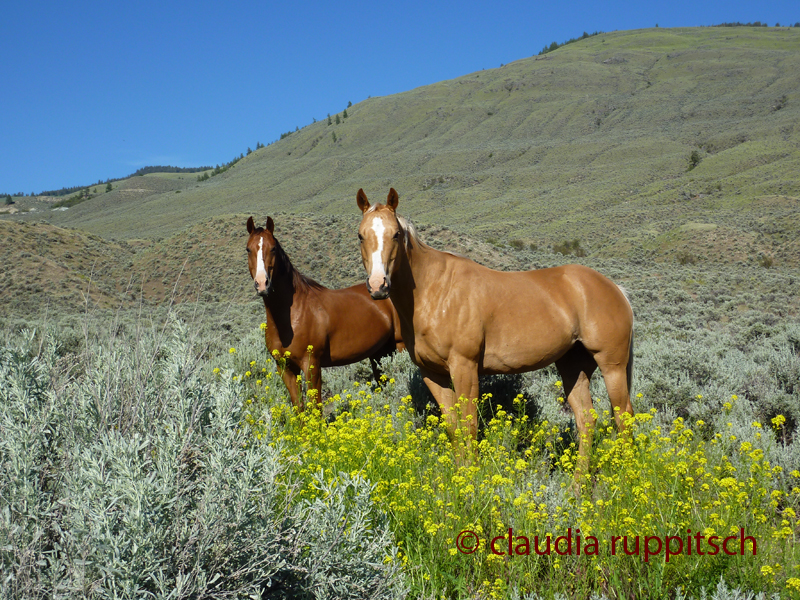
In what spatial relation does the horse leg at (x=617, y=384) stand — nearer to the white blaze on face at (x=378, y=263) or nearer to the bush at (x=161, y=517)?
the white blaze on face at (x=378, y=263)

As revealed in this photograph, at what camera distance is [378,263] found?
416 cm

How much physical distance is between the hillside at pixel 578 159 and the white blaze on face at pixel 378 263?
35.2 m

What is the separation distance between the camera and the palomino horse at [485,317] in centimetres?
450

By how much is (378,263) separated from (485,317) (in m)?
1.12

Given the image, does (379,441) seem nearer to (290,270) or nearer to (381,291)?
(381,291)

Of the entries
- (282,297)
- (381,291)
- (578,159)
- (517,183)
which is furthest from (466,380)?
(578,159)

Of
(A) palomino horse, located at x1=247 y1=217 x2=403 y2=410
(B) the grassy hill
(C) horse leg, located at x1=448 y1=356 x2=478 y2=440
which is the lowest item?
(C) horse leg, located at x1=448 y1=356 x2=478 y2=440

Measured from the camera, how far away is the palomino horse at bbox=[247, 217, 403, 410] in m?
5.71

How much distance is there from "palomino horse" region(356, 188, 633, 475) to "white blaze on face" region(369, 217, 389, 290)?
1 cm

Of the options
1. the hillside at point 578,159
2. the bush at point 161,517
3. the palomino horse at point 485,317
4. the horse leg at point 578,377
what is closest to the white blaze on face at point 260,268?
the palomino horse at point 485,317

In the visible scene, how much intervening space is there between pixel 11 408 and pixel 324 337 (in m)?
3.43

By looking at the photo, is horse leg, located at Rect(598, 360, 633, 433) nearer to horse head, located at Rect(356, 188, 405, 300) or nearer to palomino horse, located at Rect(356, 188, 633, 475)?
palomino horse, located at Rect(356, 188, 633, 475)

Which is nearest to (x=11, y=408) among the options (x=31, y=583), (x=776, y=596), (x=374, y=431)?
(x=31, y=583)

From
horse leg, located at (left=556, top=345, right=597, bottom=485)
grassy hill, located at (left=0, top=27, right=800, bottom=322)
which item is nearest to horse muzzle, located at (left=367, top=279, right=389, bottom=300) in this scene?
grassy hill, located at (left=0, top=27, right=800, bottom=322)
